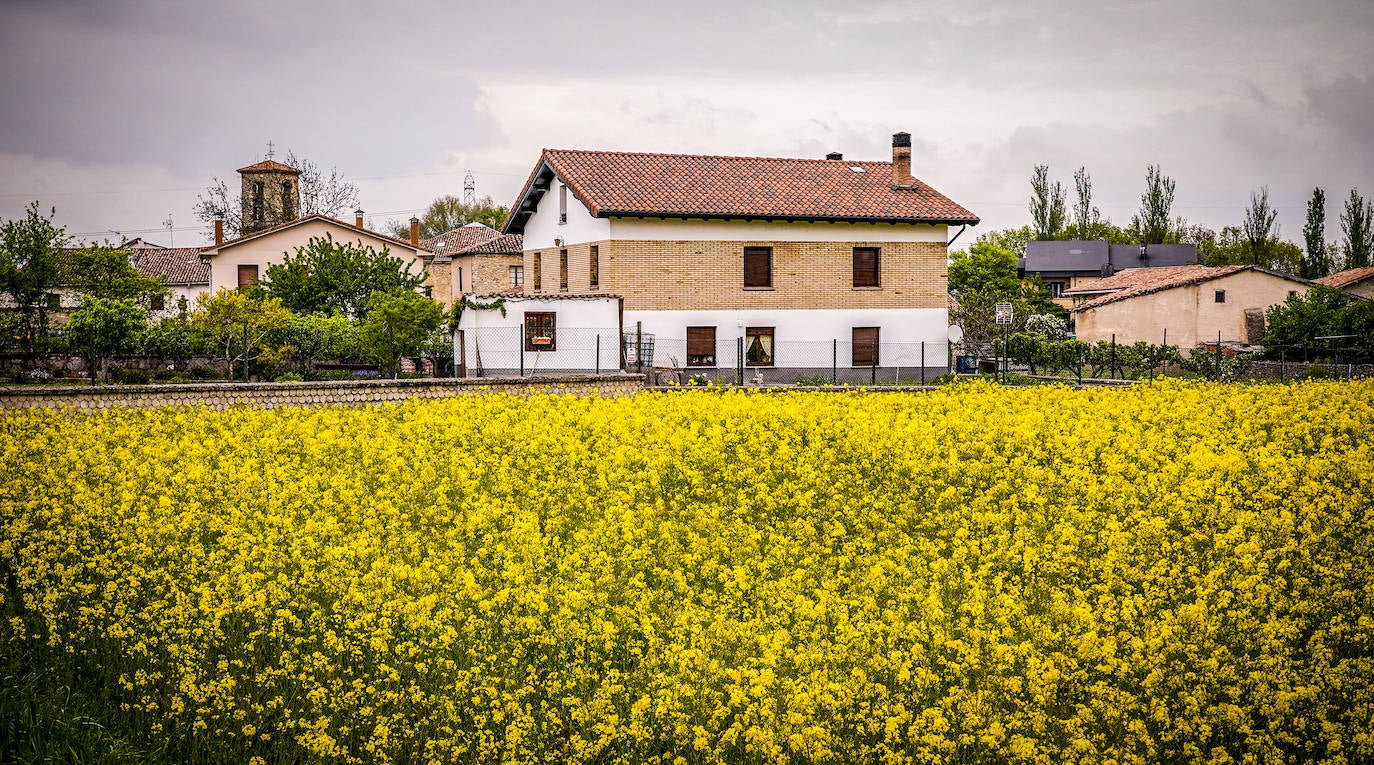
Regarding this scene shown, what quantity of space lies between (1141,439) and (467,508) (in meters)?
8.78

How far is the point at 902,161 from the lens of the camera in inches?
1581

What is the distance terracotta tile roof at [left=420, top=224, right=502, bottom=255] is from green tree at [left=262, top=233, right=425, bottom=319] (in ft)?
47.4

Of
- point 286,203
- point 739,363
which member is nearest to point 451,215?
point 286,203

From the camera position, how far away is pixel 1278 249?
96.7m

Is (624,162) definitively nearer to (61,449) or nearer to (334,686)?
(61,449)

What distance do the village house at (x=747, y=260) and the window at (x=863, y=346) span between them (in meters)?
0.05

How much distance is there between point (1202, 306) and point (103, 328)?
43226 millimetres

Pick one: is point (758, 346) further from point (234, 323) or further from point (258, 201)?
point (258, 201)

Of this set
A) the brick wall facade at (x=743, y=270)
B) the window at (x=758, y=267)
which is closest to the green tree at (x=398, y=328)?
the brick wall facade at (x=743, y=270)

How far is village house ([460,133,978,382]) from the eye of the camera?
3531 centimetres

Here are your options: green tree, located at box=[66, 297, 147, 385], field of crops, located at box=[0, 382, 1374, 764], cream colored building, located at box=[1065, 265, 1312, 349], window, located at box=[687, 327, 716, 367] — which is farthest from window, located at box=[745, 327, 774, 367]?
field of crops, located at box=[0, 382, 1374, 764]

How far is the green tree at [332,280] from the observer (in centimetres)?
4119

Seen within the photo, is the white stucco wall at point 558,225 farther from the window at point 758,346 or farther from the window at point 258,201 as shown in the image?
the window at point 258,201

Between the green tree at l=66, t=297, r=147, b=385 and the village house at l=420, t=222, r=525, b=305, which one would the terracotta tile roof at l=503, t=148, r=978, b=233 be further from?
the village house at l=420, t=222, r=525, b=305
